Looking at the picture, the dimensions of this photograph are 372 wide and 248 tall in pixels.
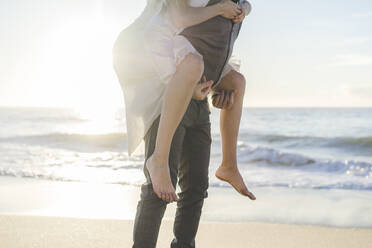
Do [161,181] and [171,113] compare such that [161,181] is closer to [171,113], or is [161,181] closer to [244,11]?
[171,113]

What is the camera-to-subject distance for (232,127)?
2.07m

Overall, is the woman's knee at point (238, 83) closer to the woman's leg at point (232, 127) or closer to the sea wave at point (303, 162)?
the woman's leg at point (232, 127)

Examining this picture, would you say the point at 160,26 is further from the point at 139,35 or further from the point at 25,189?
the point at 25,189

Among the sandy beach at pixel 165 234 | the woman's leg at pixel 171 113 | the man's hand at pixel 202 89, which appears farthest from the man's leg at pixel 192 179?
the sandy beach at pixel 165 234

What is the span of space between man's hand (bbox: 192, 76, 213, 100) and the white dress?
0.12m

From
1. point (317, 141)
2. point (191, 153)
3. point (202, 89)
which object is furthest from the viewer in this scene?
A: point (317, 141)

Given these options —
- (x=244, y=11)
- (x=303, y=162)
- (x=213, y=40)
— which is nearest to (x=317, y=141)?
(x=303, y=162)

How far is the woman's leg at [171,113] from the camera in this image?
1.71m

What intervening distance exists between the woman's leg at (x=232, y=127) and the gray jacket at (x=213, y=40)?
0.13 meters

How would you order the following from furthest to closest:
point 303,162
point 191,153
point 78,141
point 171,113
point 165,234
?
point 78,141
point 303,162
point 165,234
point 191,153
point 171,113

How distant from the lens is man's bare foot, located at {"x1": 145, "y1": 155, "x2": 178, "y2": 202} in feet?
5.59

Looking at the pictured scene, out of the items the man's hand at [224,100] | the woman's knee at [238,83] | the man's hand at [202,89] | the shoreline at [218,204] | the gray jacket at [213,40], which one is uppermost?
the gray jacket at [213,40]

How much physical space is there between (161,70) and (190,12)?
0.81 ft

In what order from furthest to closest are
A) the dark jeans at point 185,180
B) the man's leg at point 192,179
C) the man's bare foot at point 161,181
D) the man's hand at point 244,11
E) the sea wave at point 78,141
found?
the sea wave at point 78,141 < the man's leg at point 192,179 < the man's hand at point 244,11 < the dark jeans at point 185,180 < the man's bare foot at point 161,181
